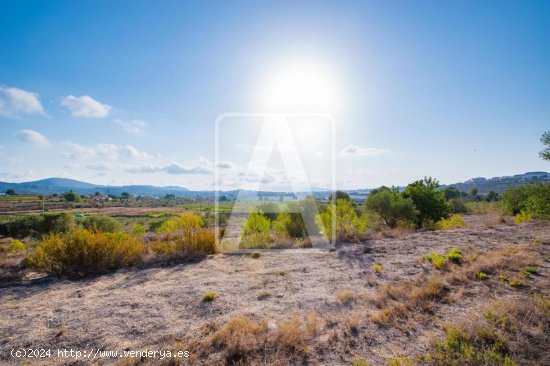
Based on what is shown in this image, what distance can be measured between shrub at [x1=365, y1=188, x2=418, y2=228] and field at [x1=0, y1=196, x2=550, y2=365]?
687 centimetres

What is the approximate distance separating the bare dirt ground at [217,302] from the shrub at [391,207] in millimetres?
6132

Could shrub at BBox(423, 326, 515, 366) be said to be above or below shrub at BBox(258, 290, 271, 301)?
above

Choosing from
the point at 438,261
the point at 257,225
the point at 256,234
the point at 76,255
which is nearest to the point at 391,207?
the point at 257,225

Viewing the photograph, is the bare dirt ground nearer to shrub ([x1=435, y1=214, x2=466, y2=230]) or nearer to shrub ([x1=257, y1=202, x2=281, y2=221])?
shrub ([x1=435, y1=214, x2=466, y2=230])

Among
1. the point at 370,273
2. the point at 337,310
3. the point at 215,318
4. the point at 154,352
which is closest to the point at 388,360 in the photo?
the point at 337,310

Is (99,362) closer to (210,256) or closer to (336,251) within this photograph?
(210,256)

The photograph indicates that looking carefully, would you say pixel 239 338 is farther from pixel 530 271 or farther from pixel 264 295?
pixel 530 271

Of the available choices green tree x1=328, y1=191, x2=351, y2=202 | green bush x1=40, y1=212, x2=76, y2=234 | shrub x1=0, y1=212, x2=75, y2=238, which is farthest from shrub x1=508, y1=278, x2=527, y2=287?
green bush x1=40, y1=212, x2=76, y2=234

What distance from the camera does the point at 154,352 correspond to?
3.68 metres

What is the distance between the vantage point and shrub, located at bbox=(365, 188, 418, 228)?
15250mm

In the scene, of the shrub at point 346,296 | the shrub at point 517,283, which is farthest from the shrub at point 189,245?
the shrub at point 517,283

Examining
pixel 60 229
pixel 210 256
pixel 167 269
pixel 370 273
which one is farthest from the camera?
pixel 60 229

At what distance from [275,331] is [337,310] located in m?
1.54

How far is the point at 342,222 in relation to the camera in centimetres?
1320
